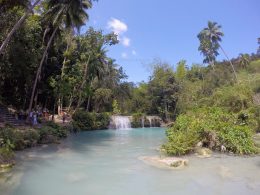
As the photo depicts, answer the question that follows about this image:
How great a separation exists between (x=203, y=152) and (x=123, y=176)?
5923 millimetres

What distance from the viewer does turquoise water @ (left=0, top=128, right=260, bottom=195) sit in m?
10.5

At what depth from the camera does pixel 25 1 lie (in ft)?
66.7

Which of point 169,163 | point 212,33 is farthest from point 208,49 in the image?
point 169,163

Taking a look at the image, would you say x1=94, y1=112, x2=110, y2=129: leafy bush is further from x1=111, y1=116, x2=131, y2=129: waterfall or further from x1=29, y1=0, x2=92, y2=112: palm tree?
x1=29, y1=0, x2=92, y2=112: palm tree

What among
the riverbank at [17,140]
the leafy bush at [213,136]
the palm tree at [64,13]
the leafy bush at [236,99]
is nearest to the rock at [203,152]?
the leafy bush at [213,136]

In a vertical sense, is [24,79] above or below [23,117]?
→ above

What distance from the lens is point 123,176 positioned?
12664 millimetres

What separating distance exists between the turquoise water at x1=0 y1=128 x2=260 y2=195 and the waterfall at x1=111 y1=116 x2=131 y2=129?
27866 mm

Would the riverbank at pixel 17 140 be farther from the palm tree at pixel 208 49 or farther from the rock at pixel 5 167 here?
the palm tree at pixel 208 49

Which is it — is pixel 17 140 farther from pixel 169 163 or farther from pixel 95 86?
pixel 95 86

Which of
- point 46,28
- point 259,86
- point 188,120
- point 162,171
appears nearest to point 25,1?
point 46,28

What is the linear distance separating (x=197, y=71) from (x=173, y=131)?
148ft

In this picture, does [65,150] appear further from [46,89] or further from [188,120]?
[46,89]

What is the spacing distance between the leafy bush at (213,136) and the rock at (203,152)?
1.00ft
